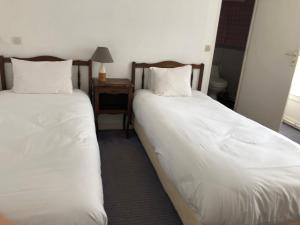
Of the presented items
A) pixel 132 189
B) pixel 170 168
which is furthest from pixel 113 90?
pixel 170 168

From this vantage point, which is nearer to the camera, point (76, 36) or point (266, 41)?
point (76, 36)

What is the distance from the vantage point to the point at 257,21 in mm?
3586

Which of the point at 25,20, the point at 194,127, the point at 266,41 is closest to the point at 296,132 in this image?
the point at 266,41

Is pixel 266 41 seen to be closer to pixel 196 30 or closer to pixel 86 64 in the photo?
pixel 196 30

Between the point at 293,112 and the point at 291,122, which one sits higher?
the point at 293,112

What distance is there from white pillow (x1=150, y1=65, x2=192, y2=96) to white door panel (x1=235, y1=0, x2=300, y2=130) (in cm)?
121

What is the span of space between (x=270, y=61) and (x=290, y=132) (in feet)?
3.73

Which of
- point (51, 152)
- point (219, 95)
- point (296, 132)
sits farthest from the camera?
point (219, 95)

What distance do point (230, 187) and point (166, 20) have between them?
2.35 m

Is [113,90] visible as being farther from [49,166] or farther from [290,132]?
[290,132]

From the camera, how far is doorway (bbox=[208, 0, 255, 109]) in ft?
14.8

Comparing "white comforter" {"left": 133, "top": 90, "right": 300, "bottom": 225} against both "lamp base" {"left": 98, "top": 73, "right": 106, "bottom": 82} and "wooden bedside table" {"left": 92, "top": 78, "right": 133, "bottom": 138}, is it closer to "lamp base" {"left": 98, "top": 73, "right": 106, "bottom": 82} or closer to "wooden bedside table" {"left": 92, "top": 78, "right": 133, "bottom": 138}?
"wooden bedside table" {"left": 92, "top": 78, "right": 133, "bottom": 138}

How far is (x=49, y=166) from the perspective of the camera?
132cm

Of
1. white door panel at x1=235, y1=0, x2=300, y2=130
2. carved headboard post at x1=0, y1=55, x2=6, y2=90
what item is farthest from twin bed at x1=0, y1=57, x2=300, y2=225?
white door panel at x1=235, y1=0, x2=300, y2=130
